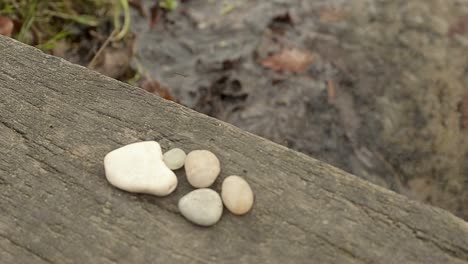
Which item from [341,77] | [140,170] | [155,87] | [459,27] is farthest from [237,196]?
[459,27]

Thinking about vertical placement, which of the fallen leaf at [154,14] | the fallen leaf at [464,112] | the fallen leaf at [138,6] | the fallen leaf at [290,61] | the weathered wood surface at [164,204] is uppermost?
the weathered wood surface at [164,204]

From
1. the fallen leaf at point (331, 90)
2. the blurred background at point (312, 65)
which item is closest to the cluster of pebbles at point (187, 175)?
the blurred background at point (312, 65)

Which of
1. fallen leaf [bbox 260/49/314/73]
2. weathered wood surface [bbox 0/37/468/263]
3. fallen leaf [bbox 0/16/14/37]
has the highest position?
weathered wood surface [bbox 0/37/468/263]

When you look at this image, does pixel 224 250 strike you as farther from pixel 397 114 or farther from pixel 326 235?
pixel 397 114

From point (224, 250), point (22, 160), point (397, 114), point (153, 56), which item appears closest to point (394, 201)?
point (224, 250)

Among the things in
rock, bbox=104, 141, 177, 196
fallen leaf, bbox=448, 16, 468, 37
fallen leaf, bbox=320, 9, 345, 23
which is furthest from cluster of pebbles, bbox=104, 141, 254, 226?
fallen leaf, bbox=448, 16, 468, 37

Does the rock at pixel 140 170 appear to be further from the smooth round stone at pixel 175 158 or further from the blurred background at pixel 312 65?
the blurred background at pixel 312 65

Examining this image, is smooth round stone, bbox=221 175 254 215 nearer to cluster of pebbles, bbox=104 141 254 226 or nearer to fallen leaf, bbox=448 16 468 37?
cluster of pebbles, bbox=104 141 254 226
